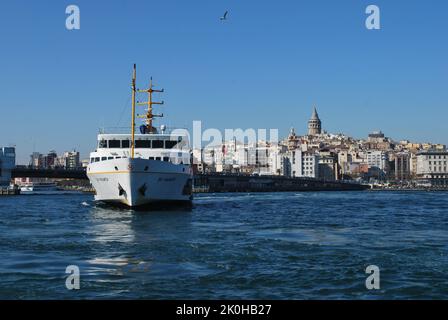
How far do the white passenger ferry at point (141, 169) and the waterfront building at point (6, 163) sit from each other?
247 feet

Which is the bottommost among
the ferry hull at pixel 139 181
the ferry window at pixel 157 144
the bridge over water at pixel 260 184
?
the bridge over water at pixel 260 184

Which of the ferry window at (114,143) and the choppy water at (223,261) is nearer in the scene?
the choppy water at (223,261)

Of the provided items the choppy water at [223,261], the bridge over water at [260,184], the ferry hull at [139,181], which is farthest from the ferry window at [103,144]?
the bridge over water at [260,184]

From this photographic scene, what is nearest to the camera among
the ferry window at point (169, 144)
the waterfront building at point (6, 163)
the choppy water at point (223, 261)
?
the choppy water at point (223, 261)

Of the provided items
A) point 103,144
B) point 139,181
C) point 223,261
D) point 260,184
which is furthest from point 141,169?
point 260,184

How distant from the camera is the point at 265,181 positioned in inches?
7205

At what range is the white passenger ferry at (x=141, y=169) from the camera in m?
37.0

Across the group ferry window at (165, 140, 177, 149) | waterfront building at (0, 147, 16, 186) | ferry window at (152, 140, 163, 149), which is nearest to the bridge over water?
waterfront building at (0, 147, 16, 186)

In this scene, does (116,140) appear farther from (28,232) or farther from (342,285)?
(342,285)

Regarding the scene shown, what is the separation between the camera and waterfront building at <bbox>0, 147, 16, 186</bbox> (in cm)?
11606

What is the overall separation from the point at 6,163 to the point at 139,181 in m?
100

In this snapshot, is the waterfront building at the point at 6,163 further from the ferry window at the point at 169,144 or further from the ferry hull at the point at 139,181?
the ferry hull at the point at 139,181

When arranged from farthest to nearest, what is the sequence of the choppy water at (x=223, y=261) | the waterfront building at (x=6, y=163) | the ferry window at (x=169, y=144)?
the waterfront building at (x=6, y=163)
the ferry window at (x=169, y=144)
the choppy water at (x=223, y=261)
